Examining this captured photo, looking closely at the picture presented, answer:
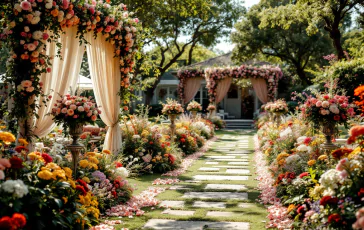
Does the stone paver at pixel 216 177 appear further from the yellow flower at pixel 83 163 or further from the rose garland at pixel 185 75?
the rose garland at pixel 185 75

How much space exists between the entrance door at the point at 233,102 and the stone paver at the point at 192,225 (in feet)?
69.2

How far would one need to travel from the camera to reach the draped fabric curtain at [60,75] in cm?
549

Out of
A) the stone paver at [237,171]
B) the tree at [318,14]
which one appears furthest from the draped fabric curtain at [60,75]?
the tree at [318,14]

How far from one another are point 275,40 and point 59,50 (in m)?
18.0

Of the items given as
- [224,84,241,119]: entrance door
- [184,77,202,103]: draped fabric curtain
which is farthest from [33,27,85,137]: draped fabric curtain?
[224,84,241,119]: entrance door

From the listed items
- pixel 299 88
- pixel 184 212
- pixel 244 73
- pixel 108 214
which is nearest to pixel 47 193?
pixel 108 214

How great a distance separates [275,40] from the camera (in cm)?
2183

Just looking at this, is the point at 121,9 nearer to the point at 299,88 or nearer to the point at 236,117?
the point at 299,88

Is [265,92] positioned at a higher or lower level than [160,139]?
higher

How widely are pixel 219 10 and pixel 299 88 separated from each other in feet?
23.7

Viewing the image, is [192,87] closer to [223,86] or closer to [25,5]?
[223,86]

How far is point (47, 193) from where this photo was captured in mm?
3410

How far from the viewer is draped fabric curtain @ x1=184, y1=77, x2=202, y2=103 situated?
2308 centimetres

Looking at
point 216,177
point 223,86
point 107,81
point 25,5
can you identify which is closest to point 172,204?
point 216,177
